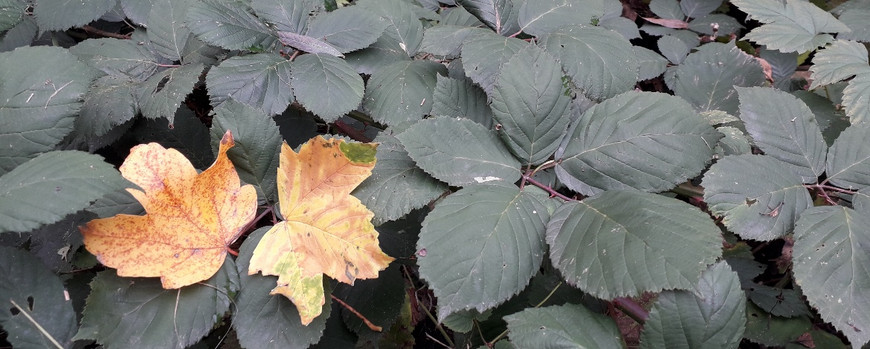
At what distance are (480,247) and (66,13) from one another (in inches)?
44.6

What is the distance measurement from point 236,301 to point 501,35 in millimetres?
723

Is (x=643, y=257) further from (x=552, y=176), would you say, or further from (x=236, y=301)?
(x=236, y=301)

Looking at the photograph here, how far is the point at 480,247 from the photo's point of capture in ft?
2.63

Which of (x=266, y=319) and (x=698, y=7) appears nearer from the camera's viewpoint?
(x=266, y=319)

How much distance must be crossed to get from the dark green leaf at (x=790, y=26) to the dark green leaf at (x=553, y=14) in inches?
24.3

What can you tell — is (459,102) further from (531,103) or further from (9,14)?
(9,14)

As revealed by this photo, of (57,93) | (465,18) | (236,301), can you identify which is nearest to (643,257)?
(236,301)

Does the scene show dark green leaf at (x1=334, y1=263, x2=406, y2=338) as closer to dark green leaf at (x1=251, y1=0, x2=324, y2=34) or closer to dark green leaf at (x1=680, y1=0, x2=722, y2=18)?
dark green leaf at (x1=251, y1=0, x2=324, y2=34)

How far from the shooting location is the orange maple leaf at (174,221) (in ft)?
2.72

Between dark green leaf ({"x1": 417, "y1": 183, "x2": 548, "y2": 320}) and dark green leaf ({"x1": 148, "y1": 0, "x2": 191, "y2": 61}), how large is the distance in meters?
0.74

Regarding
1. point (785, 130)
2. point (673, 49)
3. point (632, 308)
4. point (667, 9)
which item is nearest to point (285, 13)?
point (632, 308)

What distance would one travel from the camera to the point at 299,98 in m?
1.02

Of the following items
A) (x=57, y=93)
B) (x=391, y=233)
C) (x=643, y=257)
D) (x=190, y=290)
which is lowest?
(x=391, y=233)

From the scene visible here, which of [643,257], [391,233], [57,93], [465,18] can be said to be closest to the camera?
[643,257]
